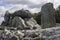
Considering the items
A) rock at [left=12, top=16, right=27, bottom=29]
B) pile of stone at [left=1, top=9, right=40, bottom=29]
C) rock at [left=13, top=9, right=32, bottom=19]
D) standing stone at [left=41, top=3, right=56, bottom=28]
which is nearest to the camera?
standing stone at [left=41, top=3, right=56, bottom=28]

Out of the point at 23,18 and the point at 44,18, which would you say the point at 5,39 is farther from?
the point at 23,18

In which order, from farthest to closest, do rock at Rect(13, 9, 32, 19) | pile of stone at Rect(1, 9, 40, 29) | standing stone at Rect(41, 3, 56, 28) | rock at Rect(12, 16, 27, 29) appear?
rock at Rect(13, 9, 32, 19)
pile of stone at Rect(1, 9, 40, 29)
rock at Rect(12, 16, 27, 29)
standing stone at Rect(41, 3, 56, 28)

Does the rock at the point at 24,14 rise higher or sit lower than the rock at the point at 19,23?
higher

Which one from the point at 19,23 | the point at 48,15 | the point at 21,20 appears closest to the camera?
the point at 48,15

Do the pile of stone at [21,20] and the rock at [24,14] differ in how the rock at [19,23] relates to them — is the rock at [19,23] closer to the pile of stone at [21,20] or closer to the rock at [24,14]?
the pile of stone at [21,20]

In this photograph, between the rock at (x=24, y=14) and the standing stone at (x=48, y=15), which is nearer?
the standing stone at (x=48, y=15)

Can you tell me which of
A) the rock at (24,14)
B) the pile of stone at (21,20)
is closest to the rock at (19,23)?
the pile of stone at (21,20)

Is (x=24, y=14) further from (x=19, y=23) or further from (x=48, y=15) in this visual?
(x=48, y=15)

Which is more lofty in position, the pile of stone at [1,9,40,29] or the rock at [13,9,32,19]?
the rock at [13,9,32,19]

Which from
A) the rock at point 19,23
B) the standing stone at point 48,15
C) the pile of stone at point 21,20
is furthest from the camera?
the pile of stone at point 21,20

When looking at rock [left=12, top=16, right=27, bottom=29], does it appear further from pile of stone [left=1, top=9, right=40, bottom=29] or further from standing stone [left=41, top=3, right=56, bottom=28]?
standing stone [left=41, top=3, right=56, bottom=28]

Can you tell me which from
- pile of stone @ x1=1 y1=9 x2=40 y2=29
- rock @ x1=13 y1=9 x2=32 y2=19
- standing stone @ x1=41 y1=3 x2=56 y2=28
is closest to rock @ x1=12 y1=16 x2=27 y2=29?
pile of stone @ x1=1 y1=9 x2=40 y2=29

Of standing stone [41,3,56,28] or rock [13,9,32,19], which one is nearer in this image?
standing stone [41,3,56,28]

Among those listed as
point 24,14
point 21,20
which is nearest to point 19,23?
point 21,20
